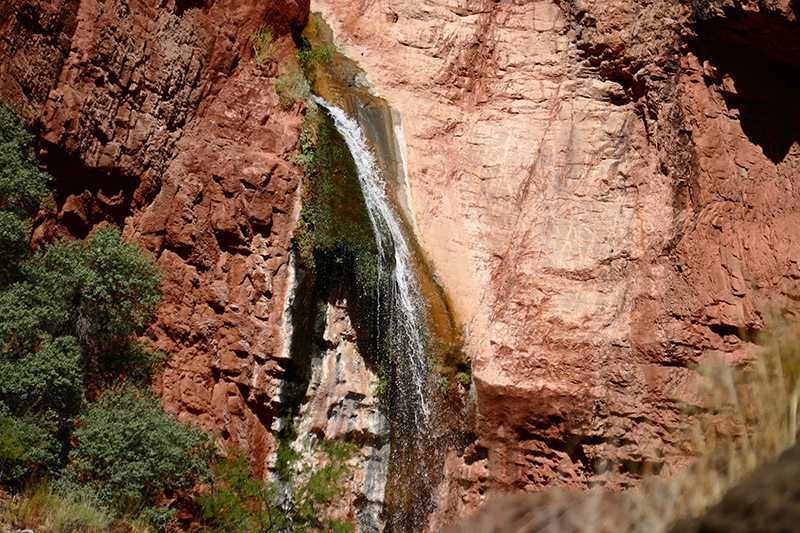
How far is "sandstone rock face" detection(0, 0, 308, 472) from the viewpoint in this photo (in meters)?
8.77

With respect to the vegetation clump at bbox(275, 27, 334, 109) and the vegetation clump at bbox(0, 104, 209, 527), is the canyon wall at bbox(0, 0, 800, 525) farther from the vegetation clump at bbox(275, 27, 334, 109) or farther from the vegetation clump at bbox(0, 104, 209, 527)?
the vegetation clump at bbox(0, 104, 209, 527)

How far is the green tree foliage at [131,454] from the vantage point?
785 centimetres

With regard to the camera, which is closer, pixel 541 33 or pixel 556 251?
pixel 556 251

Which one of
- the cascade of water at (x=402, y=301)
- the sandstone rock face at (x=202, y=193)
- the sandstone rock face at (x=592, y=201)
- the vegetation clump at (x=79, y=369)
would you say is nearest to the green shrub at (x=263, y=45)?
the sandstone rock face at (x=202, y=193)

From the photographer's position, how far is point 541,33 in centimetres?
1194

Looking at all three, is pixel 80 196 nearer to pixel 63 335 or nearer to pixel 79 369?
pixel 63 335

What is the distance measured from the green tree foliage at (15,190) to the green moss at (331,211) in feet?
10.8

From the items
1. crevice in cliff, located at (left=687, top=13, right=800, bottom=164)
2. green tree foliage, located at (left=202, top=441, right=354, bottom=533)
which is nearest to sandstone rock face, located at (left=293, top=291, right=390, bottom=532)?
green tree foliage, located at (left=202, top=441, right=354, bottom=533)

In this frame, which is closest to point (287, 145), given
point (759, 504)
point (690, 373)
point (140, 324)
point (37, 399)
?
point (140, 324)

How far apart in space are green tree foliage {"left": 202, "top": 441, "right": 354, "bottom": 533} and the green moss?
8.47 ft

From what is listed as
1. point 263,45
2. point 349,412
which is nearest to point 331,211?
point 263,45

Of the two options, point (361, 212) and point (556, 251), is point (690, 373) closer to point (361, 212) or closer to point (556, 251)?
point (556, 251)

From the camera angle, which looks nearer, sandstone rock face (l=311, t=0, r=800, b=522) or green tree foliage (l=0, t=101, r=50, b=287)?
green tree foliage (l=0, t=101, r=50, b=287)

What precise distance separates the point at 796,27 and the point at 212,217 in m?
8.29
